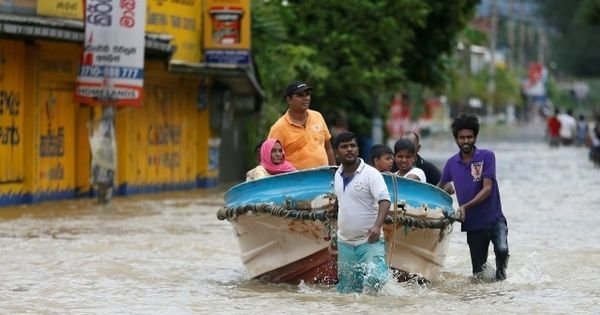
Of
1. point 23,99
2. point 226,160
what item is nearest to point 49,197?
point 23,99

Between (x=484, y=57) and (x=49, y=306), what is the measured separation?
12431 centimetres

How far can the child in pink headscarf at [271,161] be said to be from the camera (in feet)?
45.4

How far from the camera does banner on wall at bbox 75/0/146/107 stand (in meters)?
22.7

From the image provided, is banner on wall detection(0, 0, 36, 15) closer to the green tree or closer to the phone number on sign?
the phone number on sign

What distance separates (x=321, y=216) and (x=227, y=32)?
16.1 meters

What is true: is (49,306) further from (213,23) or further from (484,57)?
(484,57)

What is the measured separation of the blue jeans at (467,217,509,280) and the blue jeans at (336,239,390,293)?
4.44 feet

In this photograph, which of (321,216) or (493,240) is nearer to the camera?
(321,216)

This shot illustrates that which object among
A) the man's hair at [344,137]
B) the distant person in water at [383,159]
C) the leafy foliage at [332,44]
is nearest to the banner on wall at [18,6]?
the leafy foliage at [332,44]

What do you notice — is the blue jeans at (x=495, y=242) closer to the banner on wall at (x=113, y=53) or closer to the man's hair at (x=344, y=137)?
the man's hair at (x=344, y=137)

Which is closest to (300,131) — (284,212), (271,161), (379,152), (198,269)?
(271,161)

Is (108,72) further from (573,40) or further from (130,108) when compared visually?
(573,40)

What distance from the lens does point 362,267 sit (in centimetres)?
1232

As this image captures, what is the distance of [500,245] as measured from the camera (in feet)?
44.0
